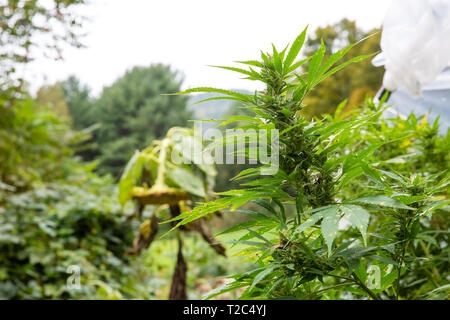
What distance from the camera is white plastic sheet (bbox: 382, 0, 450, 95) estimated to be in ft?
1.90

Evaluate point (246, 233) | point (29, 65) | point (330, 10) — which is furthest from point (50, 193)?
point (246, 233)

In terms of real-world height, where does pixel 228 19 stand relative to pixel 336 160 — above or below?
above

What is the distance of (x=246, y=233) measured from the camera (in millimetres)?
319

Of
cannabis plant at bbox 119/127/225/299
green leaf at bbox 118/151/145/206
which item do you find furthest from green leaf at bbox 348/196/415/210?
green leaf at bbox 118/151/145/206

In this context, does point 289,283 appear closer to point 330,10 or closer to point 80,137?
point 330,10

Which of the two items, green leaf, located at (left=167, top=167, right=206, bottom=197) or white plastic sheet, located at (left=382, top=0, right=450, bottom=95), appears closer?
white plastic sheet, located at (left=382, top=0, right=450, bottom=95)

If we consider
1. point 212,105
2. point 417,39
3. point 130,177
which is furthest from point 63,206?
point 417,39

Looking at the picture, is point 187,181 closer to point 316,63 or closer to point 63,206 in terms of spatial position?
point 316,63

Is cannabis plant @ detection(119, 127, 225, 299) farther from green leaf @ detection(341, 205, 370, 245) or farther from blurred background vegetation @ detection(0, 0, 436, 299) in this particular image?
green leaf @ detection(341, 205, 370, 245)

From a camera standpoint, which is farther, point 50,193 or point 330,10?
point 50,193
